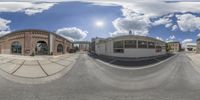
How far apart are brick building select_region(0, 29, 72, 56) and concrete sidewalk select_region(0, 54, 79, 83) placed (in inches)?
A: 2.7

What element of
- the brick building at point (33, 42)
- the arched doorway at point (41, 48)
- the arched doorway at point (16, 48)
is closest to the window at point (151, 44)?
the brick building at point (33, 42)

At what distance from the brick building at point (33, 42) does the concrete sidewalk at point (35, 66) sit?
0.07m

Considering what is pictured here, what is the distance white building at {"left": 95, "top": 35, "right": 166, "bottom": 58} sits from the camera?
4.45ft

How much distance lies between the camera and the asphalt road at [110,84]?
1.65 meters

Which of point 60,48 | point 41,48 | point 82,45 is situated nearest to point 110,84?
point 82,45

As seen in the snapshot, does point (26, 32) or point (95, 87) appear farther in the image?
point (95, 87)

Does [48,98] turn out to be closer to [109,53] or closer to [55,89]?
[55,89]

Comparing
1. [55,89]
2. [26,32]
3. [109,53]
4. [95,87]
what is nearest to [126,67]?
[109,53]

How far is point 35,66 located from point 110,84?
610 millimetres

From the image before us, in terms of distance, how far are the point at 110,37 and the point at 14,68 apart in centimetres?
77

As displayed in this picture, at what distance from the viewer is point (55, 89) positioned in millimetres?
1714

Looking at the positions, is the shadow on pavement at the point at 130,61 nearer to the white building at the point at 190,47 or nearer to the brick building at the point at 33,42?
the white building at the point at 190,47

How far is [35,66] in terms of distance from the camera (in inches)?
59.4

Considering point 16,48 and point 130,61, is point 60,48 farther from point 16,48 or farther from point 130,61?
point 130,61
